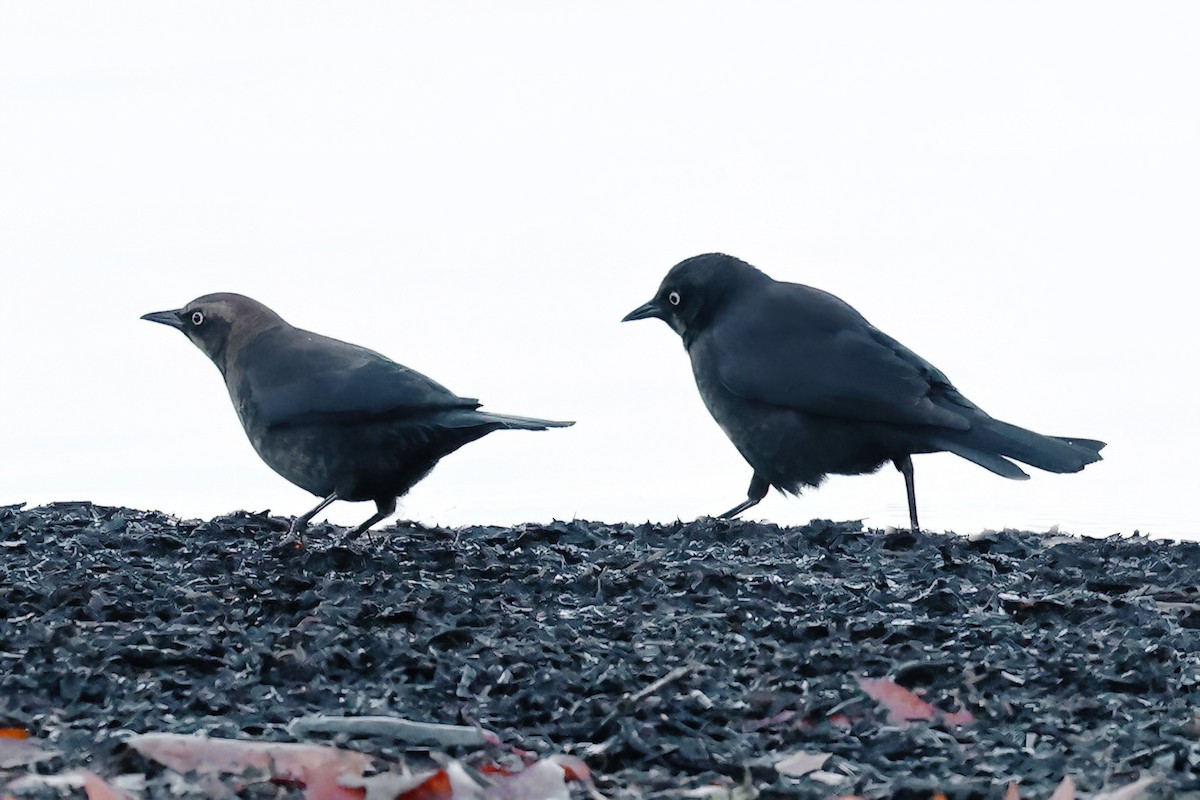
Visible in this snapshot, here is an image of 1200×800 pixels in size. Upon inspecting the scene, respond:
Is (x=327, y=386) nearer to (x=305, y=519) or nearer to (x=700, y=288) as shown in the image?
(x=305, y=519)

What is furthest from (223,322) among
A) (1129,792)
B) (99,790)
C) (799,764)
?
(1129,792)

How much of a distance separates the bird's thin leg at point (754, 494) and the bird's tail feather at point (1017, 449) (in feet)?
2.91

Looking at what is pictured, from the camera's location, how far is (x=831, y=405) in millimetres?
7562

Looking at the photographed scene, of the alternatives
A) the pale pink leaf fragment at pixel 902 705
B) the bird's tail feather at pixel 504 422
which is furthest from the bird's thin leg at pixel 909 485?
the pale pink leaf fragment at pixel 902 705

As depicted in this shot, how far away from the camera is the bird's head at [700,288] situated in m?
8.45

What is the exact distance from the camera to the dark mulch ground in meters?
4.38

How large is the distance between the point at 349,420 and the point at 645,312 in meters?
2.22

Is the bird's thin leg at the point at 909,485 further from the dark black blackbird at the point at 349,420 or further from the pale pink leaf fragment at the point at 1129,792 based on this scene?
the pale pink leaf fragment at the point at 1129,792

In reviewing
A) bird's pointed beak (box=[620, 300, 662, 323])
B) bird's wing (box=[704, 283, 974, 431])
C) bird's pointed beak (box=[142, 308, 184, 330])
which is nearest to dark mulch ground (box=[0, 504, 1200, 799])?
bird's wing (box=[704, 283, 974, 431])

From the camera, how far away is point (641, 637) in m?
5.35

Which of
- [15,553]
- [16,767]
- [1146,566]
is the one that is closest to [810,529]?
[1146,566]

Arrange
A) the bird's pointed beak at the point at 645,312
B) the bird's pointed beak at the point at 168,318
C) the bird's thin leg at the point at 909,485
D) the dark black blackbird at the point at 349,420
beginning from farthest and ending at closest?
1. the bird's pointed beak at the point at 645,312
2. the bird's pointed beak at the point at 168,318
3. the bird's thin leg at the point at 909,485
4. the dark black blackbird at the point at 349,420

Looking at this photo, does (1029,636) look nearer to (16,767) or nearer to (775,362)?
(775,362)

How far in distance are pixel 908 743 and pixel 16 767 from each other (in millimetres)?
2353
